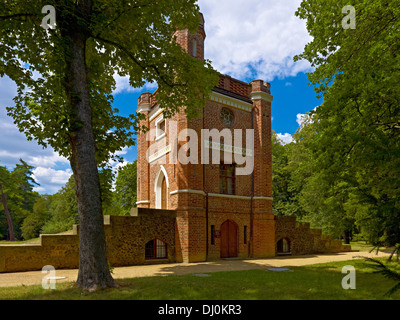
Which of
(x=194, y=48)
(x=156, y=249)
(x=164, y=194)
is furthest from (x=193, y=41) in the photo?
(x=156, y=249)

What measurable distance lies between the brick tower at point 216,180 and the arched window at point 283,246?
165 centimetres

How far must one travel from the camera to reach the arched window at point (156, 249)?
45.9 feet

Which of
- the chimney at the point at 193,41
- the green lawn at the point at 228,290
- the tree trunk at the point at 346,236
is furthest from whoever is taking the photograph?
the tree trunk at the point at 346,236

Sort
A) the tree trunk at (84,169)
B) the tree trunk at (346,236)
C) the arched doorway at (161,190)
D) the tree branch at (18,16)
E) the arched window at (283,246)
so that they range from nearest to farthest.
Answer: the tree trunk at (84,169), the tree branch at (18,16), the arched doorway at (161,190), the arched window at (283,246), the tree trunk at (346,236)

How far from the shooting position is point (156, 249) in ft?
46.6

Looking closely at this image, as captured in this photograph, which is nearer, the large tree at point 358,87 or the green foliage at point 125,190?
the large tree at point 358,87

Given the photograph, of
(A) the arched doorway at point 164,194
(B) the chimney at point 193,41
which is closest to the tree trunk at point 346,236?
(A) the arched doorway at point 164,194

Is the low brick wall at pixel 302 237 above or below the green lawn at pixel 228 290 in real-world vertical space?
below

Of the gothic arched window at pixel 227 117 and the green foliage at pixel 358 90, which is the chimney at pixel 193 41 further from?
the green foliage at pixel 358 90

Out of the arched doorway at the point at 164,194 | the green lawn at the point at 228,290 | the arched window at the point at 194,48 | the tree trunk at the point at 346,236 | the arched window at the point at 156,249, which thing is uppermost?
the arched window at the point at 194,48

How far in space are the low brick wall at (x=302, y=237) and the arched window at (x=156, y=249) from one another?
700 centimetres

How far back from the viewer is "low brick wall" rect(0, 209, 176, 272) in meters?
10.9

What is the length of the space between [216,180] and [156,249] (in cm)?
466
